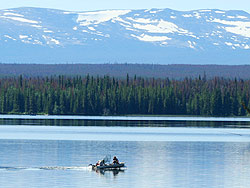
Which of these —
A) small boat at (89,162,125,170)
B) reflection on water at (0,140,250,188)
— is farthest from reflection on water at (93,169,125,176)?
small boat at (89,162,125,170)

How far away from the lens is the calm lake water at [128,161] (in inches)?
2095

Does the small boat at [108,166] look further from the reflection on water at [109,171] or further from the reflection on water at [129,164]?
the reflection on water at [129,164]

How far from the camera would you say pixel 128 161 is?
66.7 meters

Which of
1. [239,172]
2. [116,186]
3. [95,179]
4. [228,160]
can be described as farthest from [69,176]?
[228,160]

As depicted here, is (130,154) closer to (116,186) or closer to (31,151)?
(31,151)

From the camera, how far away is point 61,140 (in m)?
91.8

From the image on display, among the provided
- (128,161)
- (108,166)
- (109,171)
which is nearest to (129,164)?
(128,161)

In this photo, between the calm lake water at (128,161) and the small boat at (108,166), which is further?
the small boat at (108,166)

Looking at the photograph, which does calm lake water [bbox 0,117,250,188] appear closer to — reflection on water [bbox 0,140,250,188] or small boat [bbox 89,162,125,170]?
reflection on water [bbox 0,140,250,188]

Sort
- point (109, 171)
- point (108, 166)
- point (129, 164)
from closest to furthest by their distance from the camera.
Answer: point (109, 171), point (108, 166), point (129, 164)

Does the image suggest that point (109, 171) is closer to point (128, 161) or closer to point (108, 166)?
point (108, 166)

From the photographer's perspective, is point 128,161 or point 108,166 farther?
point 128,161

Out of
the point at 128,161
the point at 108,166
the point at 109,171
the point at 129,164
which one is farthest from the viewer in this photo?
the point at 128,161

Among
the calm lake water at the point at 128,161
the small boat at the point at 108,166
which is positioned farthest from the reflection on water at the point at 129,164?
the small boat at the point at 108,166
